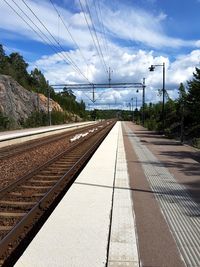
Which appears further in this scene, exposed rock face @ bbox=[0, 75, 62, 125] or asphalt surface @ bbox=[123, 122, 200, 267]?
exposed rock face @ bbox=[0, 75, 62, 125]

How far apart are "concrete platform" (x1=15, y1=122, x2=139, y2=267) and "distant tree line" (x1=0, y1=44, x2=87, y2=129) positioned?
4984cm

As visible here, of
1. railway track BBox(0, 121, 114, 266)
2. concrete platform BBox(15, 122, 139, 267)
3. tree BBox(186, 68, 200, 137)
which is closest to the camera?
concrete platform BBox(15, 122, 139, 267)

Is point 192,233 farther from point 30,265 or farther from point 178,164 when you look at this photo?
point 178,164

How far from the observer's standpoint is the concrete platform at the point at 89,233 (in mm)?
5520

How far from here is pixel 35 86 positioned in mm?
120625

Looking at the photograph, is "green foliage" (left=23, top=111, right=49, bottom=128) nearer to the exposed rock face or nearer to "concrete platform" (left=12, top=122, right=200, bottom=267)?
the exposed rock face

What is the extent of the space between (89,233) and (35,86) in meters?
116

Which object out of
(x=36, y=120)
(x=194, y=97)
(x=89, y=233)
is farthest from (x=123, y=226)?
(x=36, y=120)

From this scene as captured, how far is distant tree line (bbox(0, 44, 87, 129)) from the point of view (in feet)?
229

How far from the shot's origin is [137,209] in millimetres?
8336

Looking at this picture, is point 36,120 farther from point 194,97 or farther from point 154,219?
point 154,219

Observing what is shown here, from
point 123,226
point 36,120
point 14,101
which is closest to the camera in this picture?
point 123,226

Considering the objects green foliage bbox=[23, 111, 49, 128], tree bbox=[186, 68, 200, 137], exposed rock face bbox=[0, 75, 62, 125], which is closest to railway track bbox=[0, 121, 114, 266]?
tree bbox=[186, 68, 200, 137]

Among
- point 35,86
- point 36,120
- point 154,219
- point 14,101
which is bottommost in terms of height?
point 36,120
